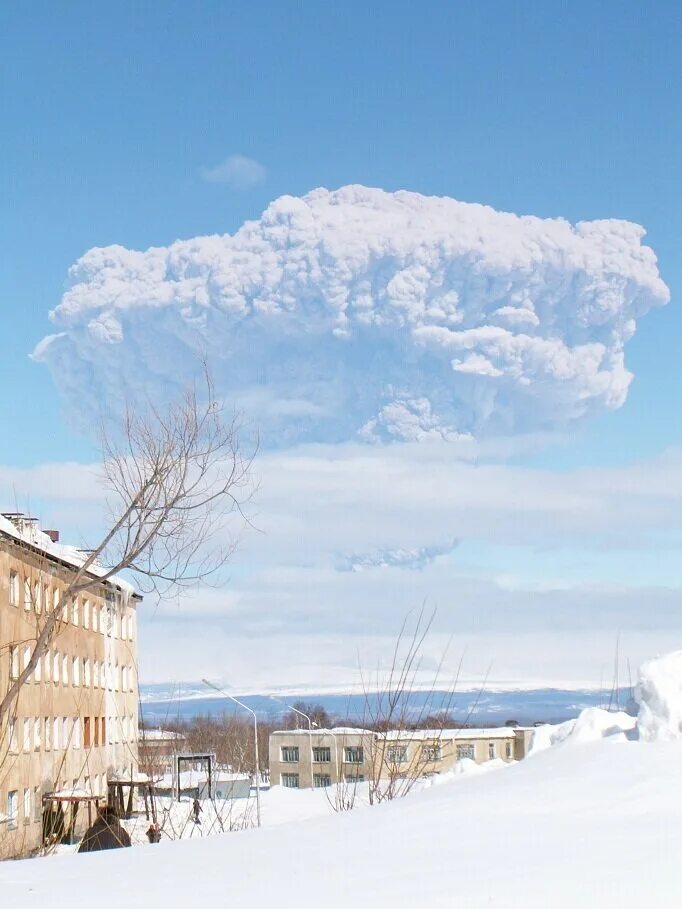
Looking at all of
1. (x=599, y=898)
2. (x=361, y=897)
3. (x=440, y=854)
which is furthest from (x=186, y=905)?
(x=599, y=898)

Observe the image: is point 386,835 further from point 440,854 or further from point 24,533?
point 24,533

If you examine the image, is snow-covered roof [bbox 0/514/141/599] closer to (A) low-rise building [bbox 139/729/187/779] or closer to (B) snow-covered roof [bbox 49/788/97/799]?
(B) snow-covered roof [bbox 49/788/97/799]

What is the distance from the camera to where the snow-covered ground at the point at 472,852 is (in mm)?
3893

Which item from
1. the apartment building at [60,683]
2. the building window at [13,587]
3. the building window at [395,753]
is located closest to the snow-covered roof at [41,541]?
the apartment building at [60,683]

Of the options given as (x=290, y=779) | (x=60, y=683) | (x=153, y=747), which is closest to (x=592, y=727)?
(x=153, y=747)

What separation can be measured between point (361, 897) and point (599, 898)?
2.48 feet

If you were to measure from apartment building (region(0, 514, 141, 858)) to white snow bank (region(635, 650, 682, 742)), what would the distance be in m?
26.2

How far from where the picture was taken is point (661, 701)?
5.50 metres

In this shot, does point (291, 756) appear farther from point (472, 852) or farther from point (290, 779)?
point (472, 852)

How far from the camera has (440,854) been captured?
14.4 feet

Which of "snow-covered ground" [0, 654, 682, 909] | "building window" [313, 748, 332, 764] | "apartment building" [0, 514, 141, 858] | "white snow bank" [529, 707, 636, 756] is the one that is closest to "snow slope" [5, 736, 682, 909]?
"snow-covered ground" [0, 654, 682, 909]

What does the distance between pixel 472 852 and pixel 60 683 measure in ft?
144

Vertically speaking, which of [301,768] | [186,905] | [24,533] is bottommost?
[301,768]

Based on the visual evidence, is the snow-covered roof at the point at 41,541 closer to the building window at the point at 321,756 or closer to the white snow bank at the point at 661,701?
the white snow bank at the point at 661,701
